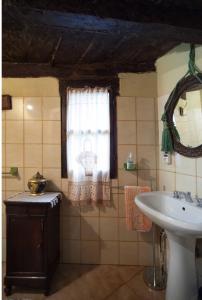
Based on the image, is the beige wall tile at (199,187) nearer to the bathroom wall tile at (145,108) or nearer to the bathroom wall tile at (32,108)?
the bathroom wall tile at (145,108)

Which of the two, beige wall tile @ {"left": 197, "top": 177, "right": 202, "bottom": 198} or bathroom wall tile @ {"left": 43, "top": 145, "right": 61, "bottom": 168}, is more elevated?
bathroom wall tile @ {"left": 43, "top": 145, "right": 61, "bottom": 168}

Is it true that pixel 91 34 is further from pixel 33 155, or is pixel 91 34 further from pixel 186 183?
pixel 186 183

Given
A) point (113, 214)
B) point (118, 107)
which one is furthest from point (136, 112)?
point (113, 214)

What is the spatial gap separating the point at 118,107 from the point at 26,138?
3.30ft

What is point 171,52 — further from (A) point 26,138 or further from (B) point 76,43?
(A) point 26,138

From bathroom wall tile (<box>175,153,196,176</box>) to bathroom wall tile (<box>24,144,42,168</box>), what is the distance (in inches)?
53.4

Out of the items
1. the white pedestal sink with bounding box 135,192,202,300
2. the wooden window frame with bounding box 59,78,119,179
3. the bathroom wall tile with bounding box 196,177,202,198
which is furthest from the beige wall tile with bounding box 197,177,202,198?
the wooden window frame with bounding box 59,78,119,179

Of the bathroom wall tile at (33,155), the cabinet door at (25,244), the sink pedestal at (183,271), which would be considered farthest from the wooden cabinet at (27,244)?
the sink pedestal at (183,271)

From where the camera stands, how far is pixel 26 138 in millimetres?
2492

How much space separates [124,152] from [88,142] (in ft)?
1.25

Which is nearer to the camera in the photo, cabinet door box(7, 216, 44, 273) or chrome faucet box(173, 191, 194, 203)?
chrome faucet box(173, 191, 194, 203)

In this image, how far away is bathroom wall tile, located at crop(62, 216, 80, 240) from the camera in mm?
2475

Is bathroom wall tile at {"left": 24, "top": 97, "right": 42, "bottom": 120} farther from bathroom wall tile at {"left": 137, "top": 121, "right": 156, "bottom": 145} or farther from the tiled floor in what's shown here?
the tiled floor

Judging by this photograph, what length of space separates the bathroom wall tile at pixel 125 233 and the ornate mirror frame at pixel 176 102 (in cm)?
95
